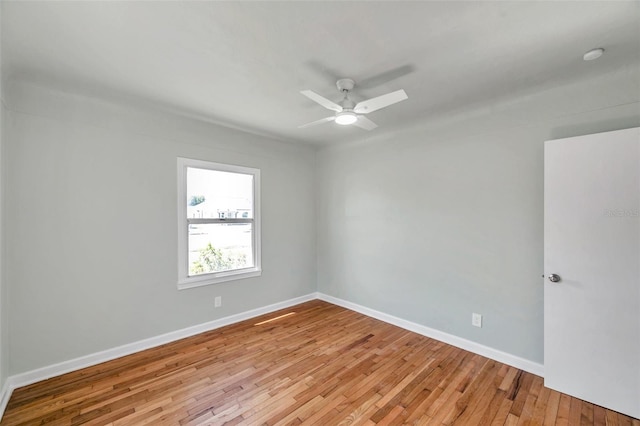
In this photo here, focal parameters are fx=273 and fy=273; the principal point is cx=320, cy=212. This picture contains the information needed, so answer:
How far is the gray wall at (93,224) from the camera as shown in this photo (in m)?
2.34

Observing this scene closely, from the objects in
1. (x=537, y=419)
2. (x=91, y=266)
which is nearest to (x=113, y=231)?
(x=91, y=266)

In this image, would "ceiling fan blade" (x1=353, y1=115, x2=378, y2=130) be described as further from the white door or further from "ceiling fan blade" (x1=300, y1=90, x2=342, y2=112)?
the white door

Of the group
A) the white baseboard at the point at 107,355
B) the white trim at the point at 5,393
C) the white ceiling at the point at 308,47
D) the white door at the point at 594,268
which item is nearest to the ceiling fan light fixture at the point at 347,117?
the white ceiling at the point at 308,47

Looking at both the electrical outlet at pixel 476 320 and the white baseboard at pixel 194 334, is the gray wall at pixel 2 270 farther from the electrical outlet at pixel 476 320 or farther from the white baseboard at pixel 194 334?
the electrical outlet at pixel 476 320

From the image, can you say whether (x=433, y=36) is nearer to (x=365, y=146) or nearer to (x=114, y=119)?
(x=365, y=146)

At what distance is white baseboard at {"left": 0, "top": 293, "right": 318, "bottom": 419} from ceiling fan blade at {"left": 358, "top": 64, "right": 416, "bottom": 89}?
3.22 metres

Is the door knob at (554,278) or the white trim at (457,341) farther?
the white trim at (457,341)

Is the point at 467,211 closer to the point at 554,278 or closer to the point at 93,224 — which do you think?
the point at 554,278

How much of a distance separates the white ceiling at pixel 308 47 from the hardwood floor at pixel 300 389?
2590mm

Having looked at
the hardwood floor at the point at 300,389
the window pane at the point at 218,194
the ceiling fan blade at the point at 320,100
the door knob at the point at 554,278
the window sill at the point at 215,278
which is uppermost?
the ceiling fan blade at the point at 320,100

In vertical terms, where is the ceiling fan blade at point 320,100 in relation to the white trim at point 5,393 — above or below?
above

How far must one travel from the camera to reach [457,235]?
3061mm

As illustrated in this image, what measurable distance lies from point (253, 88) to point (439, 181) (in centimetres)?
227

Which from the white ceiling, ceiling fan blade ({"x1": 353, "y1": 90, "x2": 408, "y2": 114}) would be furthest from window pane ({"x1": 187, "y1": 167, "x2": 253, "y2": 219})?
ceiling fan blade ({"x1": 353, "y1": 90, "x2": 408, "y2": 114})
